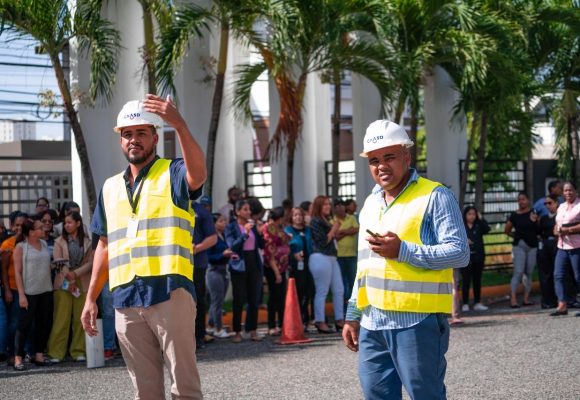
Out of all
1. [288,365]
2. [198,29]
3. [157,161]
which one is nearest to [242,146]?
[198,29]

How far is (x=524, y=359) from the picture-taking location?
1098 cm

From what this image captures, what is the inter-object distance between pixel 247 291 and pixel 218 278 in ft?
1.32

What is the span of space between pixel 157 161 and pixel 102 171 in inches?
450

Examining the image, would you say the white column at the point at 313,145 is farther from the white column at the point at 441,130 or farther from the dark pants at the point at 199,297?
the dark pants at the point at 199,297

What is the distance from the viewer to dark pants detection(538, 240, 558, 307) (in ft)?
55.9

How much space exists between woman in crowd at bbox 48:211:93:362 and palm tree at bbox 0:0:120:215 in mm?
3343

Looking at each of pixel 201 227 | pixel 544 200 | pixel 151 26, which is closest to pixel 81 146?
pixel 151 26

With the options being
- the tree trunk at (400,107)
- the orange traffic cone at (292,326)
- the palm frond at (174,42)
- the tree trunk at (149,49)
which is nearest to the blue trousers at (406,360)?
the orange traffic cone at (292,326)

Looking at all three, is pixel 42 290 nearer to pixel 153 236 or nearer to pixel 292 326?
pixel 292 326

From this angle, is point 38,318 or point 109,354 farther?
point 109,354

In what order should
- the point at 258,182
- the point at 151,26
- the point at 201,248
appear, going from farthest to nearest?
1. the point at 258,182
2. the point at 151,26
3. the point at 201,248

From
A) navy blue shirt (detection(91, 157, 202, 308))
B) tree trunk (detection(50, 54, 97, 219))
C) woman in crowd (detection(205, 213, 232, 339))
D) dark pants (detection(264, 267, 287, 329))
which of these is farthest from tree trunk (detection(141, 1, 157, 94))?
navy blue shirt (detection(91, 157, 202, 308))

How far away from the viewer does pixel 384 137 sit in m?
5.52

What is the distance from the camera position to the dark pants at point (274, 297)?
14.8 metres
